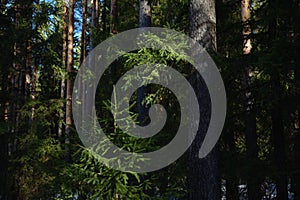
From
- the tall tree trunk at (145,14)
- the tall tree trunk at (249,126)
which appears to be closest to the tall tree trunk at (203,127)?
the tall tree trunk at (249,126)

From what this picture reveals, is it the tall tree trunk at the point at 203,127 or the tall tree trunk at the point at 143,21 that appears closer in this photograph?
the tall tree trunk at the point at 203,127

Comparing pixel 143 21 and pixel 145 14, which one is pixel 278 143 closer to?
pixel 143 21

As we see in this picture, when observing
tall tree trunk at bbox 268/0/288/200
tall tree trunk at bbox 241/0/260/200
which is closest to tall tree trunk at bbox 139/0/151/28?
tall tree trunk at bbox 241/0/260/200

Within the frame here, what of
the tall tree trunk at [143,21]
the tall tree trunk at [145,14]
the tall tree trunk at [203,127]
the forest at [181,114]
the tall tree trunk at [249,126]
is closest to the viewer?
the forest at [181,114]

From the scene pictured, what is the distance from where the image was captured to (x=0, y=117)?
15.3 metres

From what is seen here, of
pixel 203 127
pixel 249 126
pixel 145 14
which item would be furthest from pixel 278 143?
pixel 145 14

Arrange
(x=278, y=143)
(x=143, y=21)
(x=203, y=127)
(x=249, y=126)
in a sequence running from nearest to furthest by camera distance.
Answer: (x=203, y=127) → (x=278, y=143) → (x=143, y=21) → (x=249, y=126)

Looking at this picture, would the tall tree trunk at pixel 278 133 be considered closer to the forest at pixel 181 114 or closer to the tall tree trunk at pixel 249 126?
the forest at pixel 181 114

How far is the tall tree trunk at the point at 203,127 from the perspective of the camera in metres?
6.62

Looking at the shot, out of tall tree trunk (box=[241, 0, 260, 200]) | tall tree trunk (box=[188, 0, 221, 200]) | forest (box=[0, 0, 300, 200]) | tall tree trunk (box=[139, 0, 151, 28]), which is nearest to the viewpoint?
forest (box=[0, 0, 300, 200])

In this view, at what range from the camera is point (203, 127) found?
6867 millimetres

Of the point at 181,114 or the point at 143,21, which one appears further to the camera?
the point at 181,114

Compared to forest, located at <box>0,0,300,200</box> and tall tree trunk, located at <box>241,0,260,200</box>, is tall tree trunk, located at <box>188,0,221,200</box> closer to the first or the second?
forest, located at <box>0,0,300,200</box>

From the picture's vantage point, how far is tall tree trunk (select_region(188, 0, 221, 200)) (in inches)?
261
